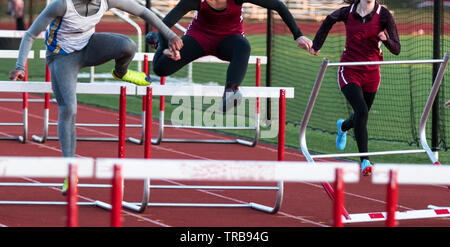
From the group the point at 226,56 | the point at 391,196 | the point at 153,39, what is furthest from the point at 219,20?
the point at 391,196

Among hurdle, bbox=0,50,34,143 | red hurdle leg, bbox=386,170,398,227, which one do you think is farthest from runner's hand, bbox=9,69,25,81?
red hurdle leg, bbox=386,170,398,227

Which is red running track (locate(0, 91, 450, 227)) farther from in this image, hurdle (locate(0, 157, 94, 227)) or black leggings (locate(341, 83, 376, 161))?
hurdle (locate(0, 157, 94, 227))

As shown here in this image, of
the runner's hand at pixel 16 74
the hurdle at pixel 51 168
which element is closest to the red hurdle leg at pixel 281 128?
the runner's hand at pixel 16 74

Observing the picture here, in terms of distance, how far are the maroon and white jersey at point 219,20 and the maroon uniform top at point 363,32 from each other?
835mm

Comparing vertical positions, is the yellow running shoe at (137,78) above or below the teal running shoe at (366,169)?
above

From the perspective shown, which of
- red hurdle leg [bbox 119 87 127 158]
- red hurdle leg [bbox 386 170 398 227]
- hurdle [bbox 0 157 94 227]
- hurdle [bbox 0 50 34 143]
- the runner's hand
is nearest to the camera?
hurdle [bbox 0 157 94 227]

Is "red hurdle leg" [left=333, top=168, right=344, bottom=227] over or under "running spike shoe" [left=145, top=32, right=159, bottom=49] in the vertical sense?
under

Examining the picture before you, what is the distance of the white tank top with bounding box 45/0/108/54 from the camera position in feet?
22.6

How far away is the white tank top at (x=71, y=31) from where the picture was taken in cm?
688

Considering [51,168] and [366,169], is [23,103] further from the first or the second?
[51,168]

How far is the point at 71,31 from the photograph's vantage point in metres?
6.91

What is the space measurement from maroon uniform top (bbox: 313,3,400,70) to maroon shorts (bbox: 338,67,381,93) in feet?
0.16

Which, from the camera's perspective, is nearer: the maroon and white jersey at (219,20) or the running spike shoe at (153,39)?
the maroon and white jersey at (219,20)

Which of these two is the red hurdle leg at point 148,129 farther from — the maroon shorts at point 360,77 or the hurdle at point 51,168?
the hurdle at point 51,168
